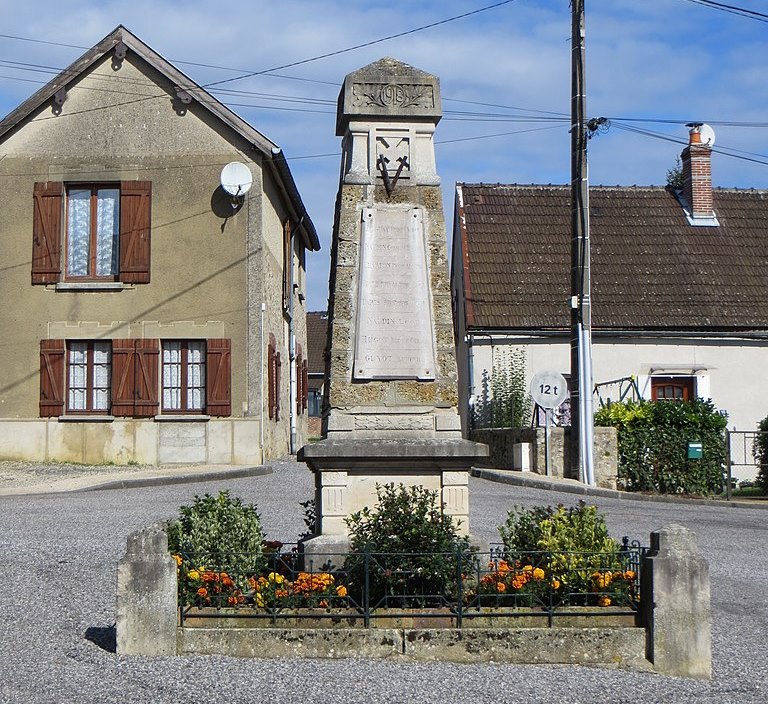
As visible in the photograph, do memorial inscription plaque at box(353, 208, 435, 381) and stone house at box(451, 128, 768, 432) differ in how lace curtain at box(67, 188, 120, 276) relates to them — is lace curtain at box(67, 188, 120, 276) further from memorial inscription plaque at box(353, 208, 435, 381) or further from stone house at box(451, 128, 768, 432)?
memorial inscription plaque at box(353, 208, 435, 381)

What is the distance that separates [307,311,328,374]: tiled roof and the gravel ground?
4416 cm

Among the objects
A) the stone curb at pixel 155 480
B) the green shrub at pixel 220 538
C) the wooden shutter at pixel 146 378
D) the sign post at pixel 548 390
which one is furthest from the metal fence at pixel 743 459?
the green shrub at pixel 220 538

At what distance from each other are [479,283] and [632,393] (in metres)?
4.30

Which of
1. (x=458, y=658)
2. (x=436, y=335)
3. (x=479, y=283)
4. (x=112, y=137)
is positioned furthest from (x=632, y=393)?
(x=458, y=658)

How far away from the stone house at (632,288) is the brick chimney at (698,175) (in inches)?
1.1

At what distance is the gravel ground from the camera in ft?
20.6

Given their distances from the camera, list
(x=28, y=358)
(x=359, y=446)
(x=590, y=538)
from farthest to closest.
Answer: (x=28, y=358)
(x=359, y=446)
(x=590, y=538)

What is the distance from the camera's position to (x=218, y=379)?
22062mm

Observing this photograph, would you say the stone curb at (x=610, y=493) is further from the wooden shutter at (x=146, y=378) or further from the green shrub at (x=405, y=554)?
the green shrub at (x=405, y=554)

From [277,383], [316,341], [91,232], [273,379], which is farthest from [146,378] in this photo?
[316,341]

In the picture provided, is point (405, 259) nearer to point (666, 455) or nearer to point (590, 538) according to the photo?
point (590, 538)

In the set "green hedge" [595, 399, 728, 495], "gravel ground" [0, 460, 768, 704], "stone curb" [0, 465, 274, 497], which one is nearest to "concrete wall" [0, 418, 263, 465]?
"stone curb" [0, 465, 274, 497]

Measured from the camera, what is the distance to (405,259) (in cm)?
866

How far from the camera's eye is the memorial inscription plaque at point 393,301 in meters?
8.53
